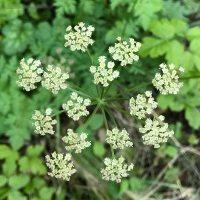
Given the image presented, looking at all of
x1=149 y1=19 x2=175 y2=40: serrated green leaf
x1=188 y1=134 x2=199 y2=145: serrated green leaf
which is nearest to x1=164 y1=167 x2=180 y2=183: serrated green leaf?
x1=188 y1=134 x2=199 y2=145: serrated green leaf

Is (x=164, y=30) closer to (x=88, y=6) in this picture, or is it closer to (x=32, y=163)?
(x=88, y=6)

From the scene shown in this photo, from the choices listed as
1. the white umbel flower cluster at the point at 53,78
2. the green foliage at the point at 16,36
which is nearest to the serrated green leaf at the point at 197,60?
the white umbel flower cluster at the point at 53,78

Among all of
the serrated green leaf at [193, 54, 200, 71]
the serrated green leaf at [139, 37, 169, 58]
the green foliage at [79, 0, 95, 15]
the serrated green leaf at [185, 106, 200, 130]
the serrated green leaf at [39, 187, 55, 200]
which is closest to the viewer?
the serrated green leaf at [193, 54, 200, 71]

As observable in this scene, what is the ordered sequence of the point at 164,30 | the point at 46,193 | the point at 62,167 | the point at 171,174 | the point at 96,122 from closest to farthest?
1. the point at 62,167
2. the point at 164,30
3. the point at 46,193
4. the point at 96,122
5. the point at 171,174

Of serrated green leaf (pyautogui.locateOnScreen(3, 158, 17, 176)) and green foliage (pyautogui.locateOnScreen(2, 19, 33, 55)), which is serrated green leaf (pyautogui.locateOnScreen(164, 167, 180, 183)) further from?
green foliage (pyautogui.locateOnScreen(2, 19, 33, 55))

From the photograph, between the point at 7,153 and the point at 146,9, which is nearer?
the point at 146,9

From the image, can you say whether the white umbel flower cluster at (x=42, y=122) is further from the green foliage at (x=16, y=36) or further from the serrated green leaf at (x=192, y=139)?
the serrated green leaf at (x=192, y=139)

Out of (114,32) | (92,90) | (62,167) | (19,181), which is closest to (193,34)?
(114,32)
